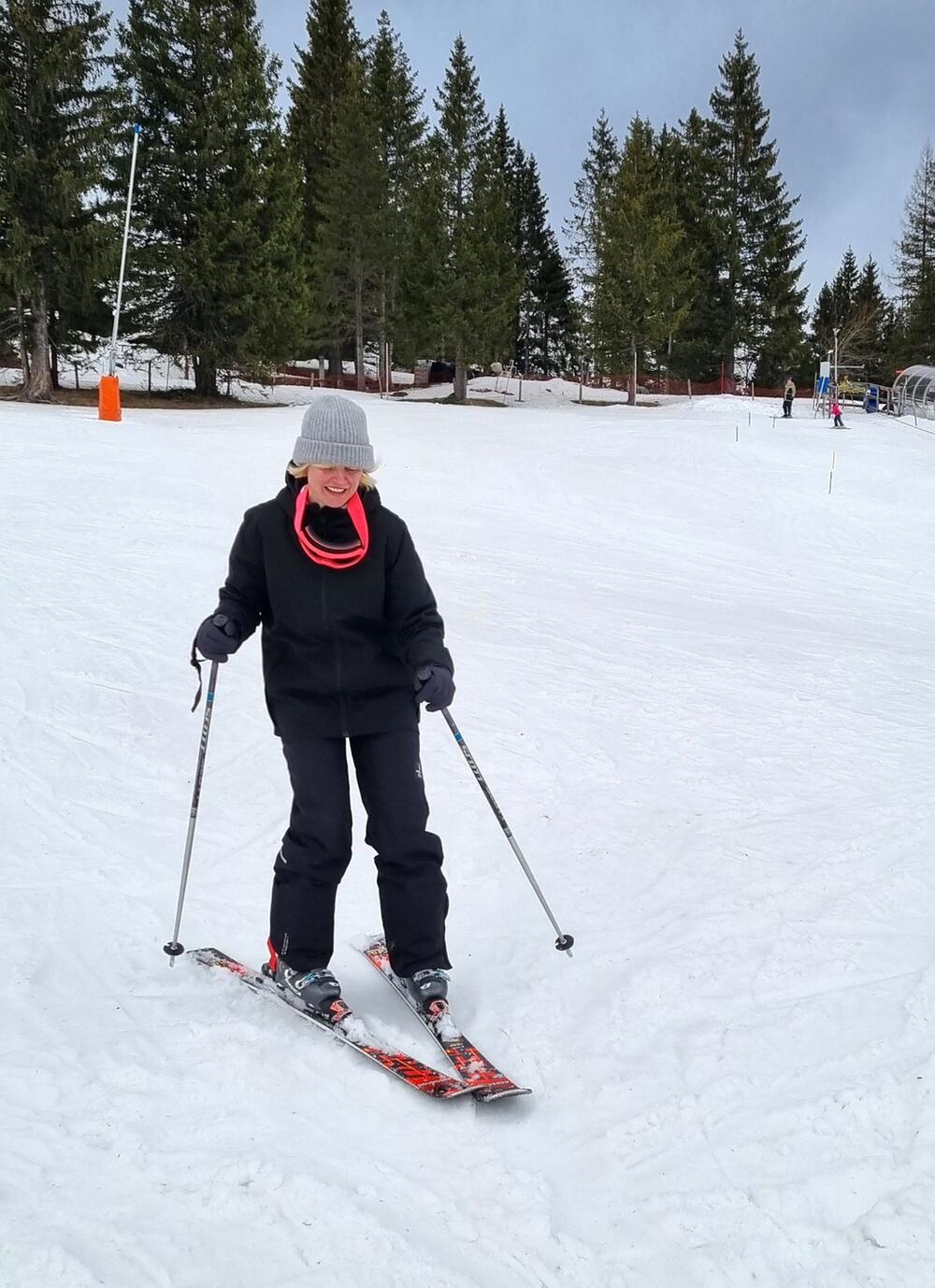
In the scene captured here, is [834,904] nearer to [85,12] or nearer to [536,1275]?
[536,1275]

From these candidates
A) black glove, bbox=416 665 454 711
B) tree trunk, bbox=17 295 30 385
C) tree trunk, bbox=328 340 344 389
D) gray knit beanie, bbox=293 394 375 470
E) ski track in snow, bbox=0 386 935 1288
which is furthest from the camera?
tree trunk, bbox=328 340 344 389

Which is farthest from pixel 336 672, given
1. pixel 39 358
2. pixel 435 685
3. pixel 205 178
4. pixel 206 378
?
pixel 206 378

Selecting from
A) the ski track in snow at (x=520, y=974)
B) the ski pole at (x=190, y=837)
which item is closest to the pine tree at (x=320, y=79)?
the ski track in snow at (x=520, y=974)

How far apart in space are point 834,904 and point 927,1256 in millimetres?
1786

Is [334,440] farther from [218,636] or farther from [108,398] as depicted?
[108,398]

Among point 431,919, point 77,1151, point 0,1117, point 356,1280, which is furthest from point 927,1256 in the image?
point 0,1117

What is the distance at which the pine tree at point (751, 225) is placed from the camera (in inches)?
1748

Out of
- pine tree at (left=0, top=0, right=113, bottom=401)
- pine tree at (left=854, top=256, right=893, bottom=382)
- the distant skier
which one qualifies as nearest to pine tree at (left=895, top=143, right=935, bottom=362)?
pine tree at (left=854, top=256, right=893, bottom=382)

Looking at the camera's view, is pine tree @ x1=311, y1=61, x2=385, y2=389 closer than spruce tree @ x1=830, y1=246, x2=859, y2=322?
Yes

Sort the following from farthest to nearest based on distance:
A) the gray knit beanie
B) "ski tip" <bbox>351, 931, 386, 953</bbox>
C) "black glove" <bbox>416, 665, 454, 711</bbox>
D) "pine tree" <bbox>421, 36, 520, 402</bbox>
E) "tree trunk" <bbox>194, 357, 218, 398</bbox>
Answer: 1. "pine tree" <bbox>421, 36, 520, 402</bbox>
2. "tree trunk" <bbox>194, 357, 218, 398</bbox>
3. "ski tip" <bbox>351, 931, 386, 953</bbox>
4. "black glove" <bbox>416, 665, 454, 711</bbox>
5. the gray knit beanie

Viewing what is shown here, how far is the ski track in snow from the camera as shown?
233cm

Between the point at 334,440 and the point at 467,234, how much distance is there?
34811 mm

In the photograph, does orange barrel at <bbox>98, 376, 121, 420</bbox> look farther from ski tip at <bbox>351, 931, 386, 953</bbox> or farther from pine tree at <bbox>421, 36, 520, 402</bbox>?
ski tip at <bbox>351, 931, 386, 953</bbox>

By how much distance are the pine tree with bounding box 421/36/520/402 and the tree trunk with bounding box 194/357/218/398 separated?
8348mm
